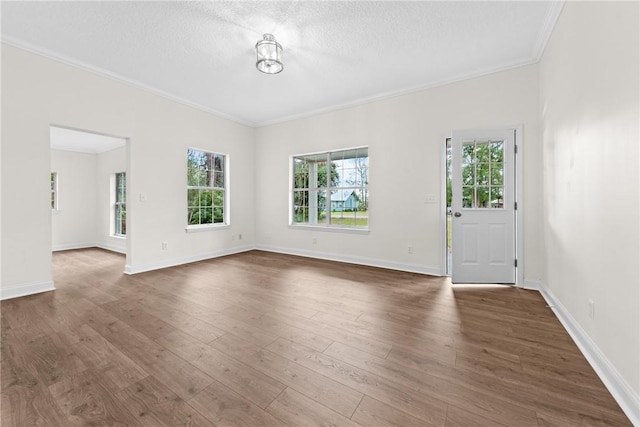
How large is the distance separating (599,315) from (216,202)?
18.6 feet

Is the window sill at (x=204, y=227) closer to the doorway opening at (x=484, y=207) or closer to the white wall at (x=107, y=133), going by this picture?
the white wall at (x=107, y=133)

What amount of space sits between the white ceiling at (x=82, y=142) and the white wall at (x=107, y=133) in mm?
1676

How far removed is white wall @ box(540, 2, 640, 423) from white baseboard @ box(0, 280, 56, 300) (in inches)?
212

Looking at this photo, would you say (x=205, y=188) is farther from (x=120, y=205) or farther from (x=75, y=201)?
(x=75, y=201)

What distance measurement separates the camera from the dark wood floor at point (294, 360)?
137cm

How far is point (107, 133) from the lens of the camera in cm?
380

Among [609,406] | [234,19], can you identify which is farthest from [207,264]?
[609,406]

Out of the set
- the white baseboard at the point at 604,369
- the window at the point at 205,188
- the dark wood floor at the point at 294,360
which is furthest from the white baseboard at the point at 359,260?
the white baseboard at the point at 604,369

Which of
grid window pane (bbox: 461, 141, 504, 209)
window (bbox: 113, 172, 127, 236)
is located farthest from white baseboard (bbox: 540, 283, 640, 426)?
window (bbox: 113, 172, 127, 236)

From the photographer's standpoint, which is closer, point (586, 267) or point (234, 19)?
point (586, 267)

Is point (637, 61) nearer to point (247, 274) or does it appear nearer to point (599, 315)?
point (599, 315)

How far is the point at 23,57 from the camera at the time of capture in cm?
307

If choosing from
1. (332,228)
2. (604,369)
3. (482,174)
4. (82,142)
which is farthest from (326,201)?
(82,142)

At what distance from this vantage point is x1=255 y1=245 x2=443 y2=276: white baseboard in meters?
4.10
